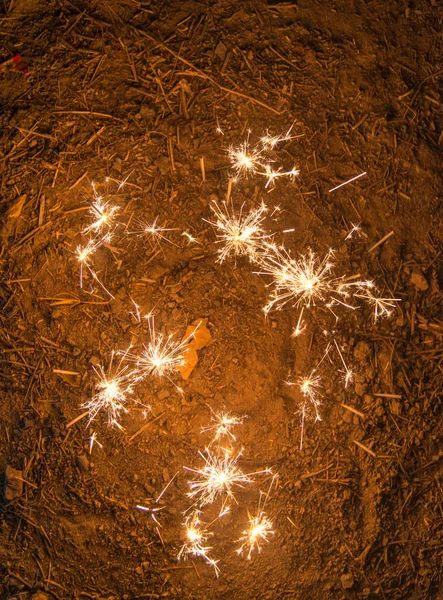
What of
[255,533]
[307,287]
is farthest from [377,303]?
[255,533]

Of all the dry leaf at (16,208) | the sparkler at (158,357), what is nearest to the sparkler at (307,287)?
the sparkler at (158,357)

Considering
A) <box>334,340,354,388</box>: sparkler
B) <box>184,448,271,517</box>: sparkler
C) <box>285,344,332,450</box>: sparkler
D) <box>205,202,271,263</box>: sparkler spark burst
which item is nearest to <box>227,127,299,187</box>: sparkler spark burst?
<box>205,202,271,263</box>: sparkler spark burst

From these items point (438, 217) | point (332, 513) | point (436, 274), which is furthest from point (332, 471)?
point (438, 217)

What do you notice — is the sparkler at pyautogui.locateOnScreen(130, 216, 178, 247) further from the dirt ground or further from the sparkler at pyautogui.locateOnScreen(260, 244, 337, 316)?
the sparkler at pyautogui.locateOnScreen(260, 244, 337, 316)

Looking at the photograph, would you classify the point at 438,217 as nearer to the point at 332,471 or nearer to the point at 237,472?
the point at 332,471

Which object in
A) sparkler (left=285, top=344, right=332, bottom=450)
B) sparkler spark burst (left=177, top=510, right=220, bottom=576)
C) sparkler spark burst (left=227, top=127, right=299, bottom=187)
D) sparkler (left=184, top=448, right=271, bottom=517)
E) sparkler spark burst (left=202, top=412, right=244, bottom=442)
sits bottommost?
sparkler spark burst (left=177, top=510, right=220, bottom=576)

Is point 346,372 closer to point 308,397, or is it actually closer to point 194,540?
point 308,397
